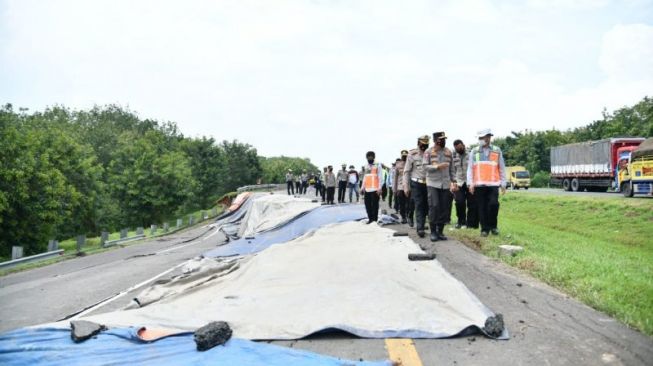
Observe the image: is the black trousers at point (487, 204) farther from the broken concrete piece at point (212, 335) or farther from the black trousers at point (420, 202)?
the broken concrete piece at point (212, 335)

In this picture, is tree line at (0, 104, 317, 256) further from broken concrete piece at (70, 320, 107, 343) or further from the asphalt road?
broken concrete piece at (70, 320, 107, 343)

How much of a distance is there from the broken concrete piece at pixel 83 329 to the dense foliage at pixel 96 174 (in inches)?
1079

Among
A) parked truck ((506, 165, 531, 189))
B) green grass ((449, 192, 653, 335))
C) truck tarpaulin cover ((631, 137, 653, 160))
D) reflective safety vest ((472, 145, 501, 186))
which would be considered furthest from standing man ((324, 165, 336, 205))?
parked truck ((506, 165, 531, 189))

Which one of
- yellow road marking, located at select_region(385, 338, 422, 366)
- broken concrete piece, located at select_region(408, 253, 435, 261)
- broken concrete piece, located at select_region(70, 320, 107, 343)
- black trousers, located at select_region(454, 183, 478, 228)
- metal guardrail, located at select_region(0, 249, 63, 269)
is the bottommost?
metal guardrail, located at select_region(0, 249, 63, 269)

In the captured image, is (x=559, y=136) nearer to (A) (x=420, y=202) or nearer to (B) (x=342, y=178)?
(B) (x=342, y=178)

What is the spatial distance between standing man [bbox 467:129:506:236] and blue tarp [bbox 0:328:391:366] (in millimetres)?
7035

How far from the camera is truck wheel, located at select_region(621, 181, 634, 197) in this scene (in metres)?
26.0

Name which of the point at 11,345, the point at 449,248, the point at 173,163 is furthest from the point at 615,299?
the point at 173,163

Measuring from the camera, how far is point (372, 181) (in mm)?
13391

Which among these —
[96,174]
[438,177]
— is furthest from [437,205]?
[96,174]

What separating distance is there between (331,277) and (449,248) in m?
3.52

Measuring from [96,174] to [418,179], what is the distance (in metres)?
43.5

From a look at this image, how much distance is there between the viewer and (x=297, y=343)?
171 inches

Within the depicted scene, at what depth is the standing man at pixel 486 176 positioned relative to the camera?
10102mm
